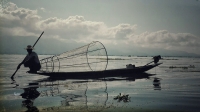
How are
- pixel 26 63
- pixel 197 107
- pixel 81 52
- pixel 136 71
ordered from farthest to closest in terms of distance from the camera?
pixel 136 71 → pixel 81 52 → pixel 26 63 → pixel 197 107

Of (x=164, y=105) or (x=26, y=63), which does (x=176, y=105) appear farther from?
(x=26, y=63)

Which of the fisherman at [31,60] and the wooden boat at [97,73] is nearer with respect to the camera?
the fisherman at [31,60]

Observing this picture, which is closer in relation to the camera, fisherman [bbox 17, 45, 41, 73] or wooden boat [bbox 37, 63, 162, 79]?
fisherman [bbox 17, 45, 41, 73]

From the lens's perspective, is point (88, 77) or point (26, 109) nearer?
point (26, 109)

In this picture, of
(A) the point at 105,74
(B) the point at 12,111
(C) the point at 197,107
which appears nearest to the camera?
(B) the point at 12,111

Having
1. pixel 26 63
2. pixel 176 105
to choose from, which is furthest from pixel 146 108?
pixel 26 63

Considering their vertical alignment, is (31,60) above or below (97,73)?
above

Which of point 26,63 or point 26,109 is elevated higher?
point 26,63

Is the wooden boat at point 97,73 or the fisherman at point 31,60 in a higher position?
the fisherman at point 31,60

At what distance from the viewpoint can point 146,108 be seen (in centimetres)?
883

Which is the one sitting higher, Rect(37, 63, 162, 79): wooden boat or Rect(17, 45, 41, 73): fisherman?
Rect(17, 45, 41, 73): fisherman

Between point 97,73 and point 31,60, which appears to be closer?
point 31,60

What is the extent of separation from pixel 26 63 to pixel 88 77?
7.71m

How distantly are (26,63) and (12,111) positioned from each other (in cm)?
968
